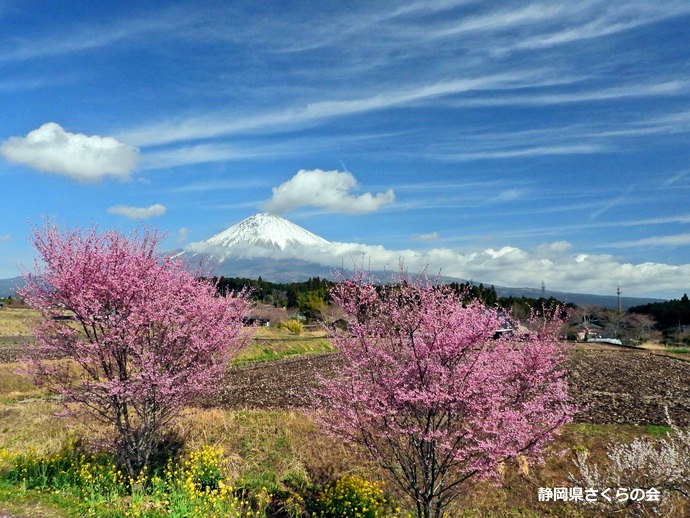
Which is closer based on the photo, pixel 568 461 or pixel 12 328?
pixel 568 461

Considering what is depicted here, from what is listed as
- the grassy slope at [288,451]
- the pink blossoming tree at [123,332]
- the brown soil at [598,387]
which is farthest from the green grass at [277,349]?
the pink blossoming tree at [123,332]

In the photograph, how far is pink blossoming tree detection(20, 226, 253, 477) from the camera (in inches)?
399

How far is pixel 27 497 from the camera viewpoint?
33.4ft

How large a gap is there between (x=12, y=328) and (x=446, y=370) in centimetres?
6528

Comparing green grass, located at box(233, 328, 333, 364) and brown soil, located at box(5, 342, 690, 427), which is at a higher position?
brown soil, located at box(5, 342, 690, 427)

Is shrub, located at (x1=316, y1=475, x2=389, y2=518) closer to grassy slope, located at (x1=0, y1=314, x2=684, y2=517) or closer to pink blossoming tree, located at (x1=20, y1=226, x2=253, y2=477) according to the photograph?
grassy slope, located at (x1=0, y1=314, x2=684, y2=517)

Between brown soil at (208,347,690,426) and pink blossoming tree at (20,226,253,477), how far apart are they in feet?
8.90

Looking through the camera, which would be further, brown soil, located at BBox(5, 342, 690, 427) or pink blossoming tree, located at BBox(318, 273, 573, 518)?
brown soil, located at BBox(5, 342, 690, 427)

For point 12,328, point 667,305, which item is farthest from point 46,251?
point 667,305

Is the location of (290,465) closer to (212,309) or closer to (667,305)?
(212,309)

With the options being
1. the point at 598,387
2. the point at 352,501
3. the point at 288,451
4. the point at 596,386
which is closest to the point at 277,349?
the point at 596,386

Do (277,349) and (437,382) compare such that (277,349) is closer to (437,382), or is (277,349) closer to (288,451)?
(288,451)

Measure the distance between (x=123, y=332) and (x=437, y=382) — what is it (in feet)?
22.9

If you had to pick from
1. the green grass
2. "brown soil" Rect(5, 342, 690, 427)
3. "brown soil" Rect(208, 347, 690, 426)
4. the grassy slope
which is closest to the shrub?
the grassy slope
